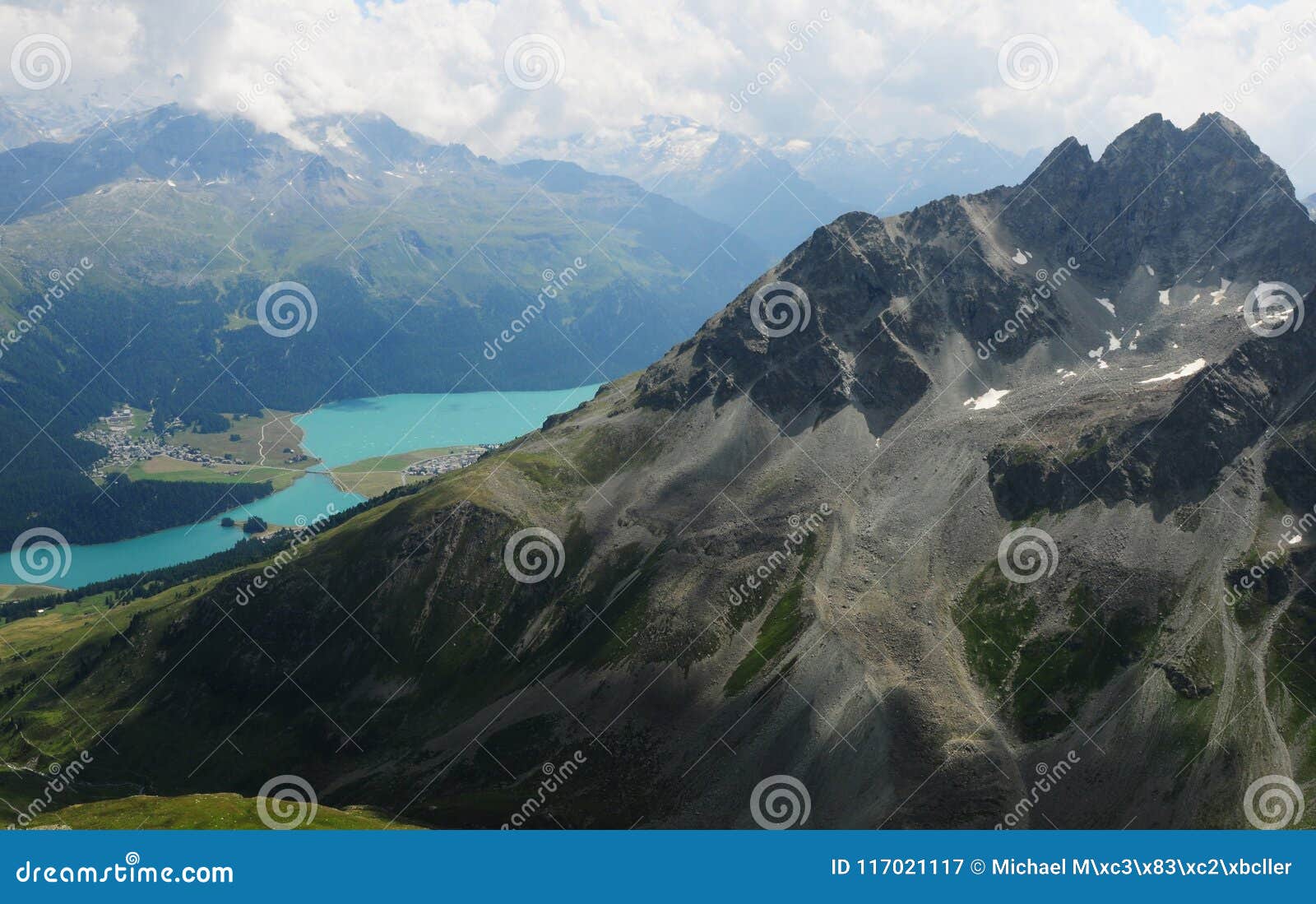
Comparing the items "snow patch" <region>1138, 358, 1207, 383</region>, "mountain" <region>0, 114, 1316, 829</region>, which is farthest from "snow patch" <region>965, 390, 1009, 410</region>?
"snow patch" <region>1138, 358, 1207, 383</region>

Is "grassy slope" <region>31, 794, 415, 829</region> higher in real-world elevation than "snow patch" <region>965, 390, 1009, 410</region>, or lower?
lower

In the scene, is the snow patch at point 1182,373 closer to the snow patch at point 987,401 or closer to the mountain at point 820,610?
the mountain at point 820,610

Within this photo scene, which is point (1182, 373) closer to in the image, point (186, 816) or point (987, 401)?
point (987, 401)

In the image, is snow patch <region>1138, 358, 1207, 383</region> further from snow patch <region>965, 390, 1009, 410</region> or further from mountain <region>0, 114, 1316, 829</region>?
snow patch <region>965, 390, 1009, 410</region>

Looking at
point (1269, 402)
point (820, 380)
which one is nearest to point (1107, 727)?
point (1269, 402)

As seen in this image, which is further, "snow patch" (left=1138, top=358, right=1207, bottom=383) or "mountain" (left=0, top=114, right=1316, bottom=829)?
"snow patch" (left=1138, top=358, right=1207, bottom=383)

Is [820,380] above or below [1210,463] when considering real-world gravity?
above

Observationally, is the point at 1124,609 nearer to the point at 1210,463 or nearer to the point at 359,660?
the point at 1210,463

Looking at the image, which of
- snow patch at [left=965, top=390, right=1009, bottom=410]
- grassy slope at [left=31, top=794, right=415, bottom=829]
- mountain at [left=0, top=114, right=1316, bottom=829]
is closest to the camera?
grassy slope at [left=31, top=794, right=415, bottom=829]
